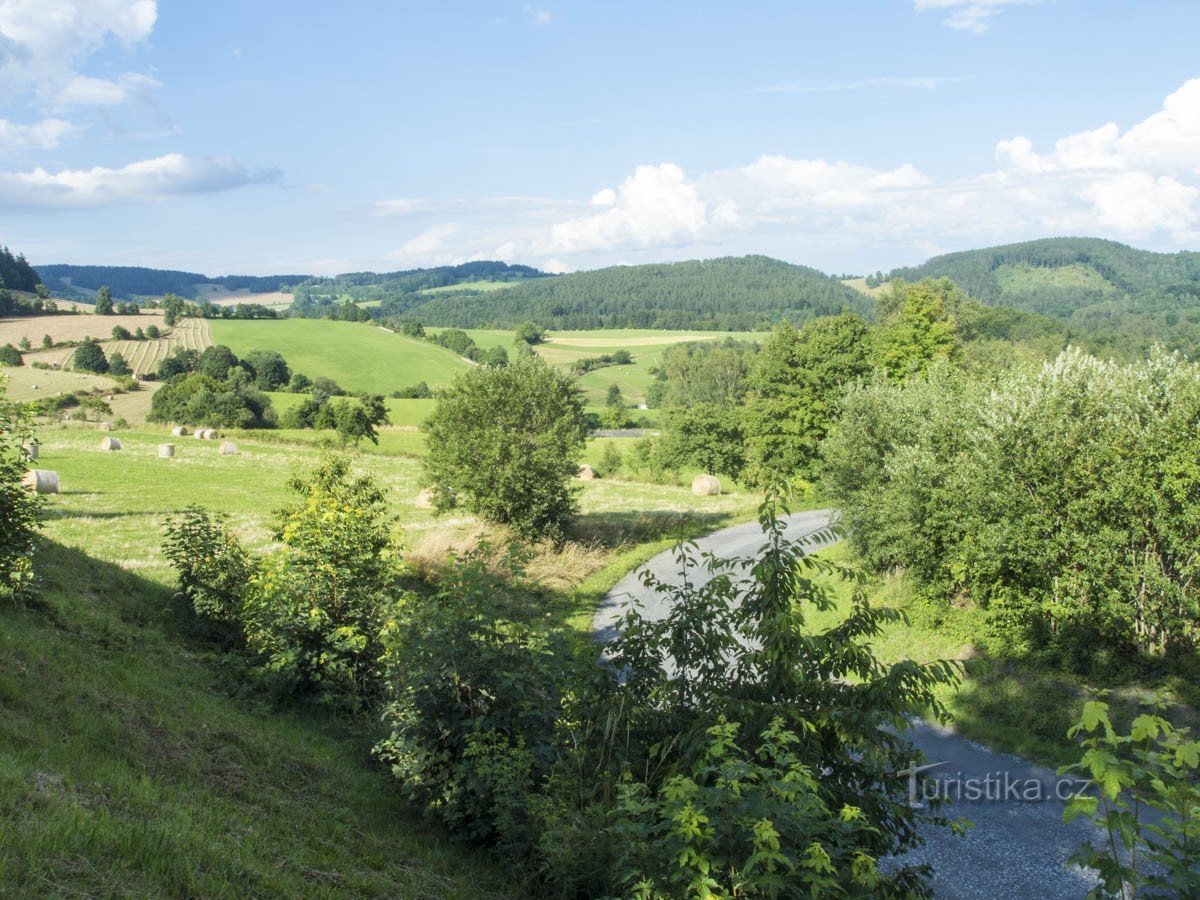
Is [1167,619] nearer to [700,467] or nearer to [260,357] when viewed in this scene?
[700,467]

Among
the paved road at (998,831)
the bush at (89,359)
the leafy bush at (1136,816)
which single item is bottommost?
the paved road at (998,831)

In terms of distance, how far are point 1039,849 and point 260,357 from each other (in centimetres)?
10008

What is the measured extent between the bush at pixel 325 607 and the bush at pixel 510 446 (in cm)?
1286

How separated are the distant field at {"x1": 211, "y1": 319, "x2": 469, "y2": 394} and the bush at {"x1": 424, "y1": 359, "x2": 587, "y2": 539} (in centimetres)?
7842

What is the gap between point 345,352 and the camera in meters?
113

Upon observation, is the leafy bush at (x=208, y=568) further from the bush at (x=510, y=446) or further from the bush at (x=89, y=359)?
the bush at (x=89, y=359)

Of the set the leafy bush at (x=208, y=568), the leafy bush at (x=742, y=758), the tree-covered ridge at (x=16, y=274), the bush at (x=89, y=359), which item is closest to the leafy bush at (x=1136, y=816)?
the leafy bush at (x=742, y=758)

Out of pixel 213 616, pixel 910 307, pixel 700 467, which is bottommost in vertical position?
pixel 700 467

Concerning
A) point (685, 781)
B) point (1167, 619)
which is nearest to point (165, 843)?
point (685, 781)

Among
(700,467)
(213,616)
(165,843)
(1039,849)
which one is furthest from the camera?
(700,467)

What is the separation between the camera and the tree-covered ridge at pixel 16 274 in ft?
359

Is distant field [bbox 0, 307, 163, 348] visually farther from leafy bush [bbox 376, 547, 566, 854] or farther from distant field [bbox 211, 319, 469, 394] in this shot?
leafy bush [bbox 376, 547, 566, 854]

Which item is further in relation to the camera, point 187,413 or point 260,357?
point 260,357

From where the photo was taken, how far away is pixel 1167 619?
13539 millimetres
